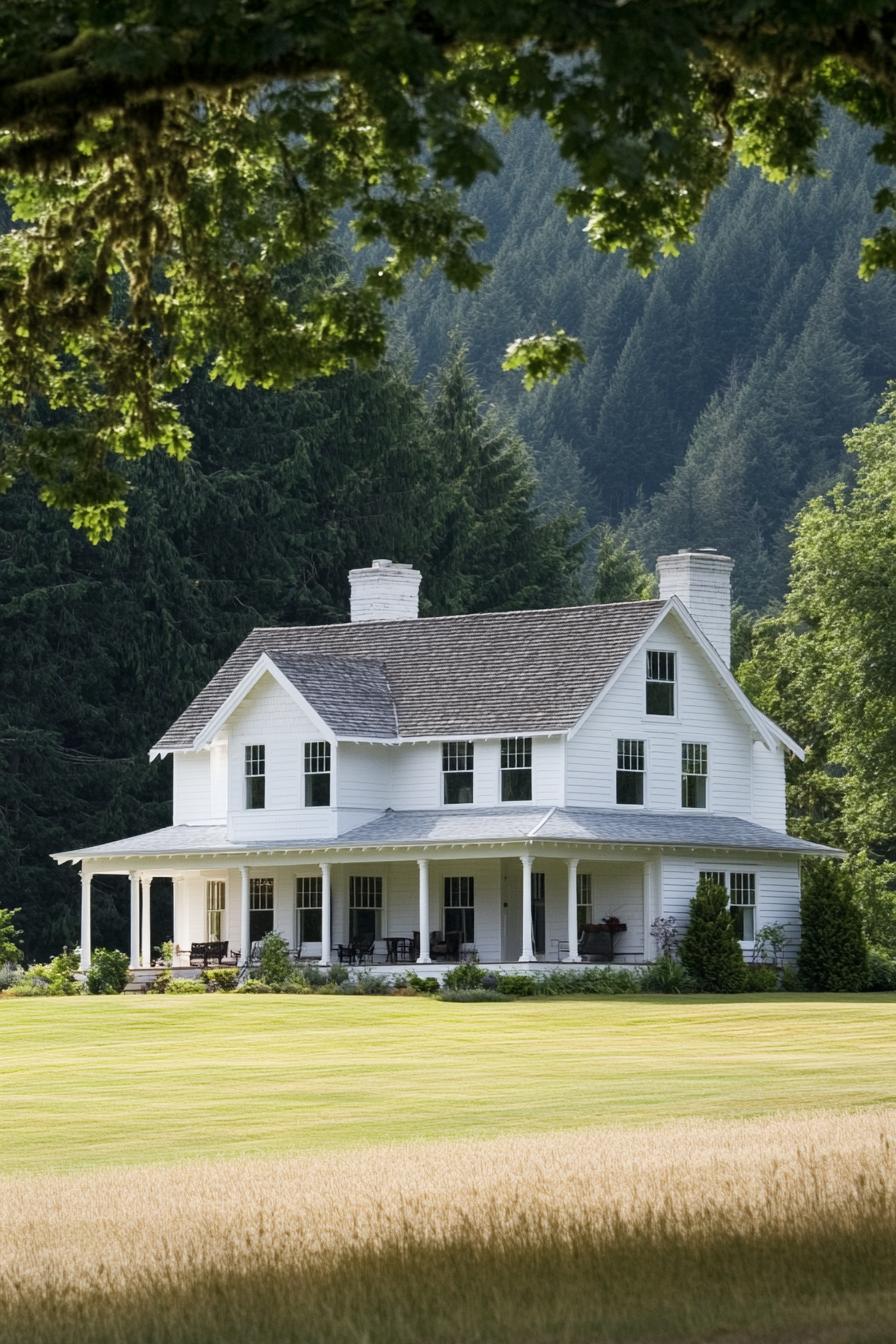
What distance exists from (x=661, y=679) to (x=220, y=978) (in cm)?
1146

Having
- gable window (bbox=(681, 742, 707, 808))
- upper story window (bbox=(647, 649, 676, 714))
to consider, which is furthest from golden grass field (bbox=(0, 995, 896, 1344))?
gable window (bbox=(681, 742, 707, 808))

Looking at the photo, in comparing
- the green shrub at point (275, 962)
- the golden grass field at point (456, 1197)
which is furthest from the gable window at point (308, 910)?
the golden grass field at point (456, 1197)

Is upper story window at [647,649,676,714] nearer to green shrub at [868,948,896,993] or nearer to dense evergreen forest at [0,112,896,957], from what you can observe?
green shrub at [868,948,896,993]

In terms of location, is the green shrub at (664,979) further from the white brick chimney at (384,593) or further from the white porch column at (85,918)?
the white brick chimney at (384,593)

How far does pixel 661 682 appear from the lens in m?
51.1

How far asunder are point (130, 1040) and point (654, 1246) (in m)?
24.8

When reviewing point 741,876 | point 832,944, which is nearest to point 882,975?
point 832,944

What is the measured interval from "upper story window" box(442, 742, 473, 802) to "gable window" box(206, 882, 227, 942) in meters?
6.60

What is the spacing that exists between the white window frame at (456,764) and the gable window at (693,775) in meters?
4.66

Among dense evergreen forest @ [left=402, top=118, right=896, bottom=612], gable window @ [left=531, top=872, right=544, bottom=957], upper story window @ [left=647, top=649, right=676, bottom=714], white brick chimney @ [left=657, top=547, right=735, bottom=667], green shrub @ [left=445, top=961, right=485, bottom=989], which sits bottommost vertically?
green shrub @ [left=445, top=961, right=485, bottom=989]

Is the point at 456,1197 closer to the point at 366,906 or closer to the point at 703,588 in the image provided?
the point at 366,906

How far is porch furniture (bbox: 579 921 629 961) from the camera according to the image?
1943 inches

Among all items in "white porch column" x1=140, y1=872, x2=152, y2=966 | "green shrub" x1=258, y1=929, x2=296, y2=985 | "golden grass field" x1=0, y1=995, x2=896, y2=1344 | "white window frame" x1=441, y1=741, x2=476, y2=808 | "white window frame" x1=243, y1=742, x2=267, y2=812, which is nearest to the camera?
"golden grass field" x1=0, y1=995, x2=896, y2=1344

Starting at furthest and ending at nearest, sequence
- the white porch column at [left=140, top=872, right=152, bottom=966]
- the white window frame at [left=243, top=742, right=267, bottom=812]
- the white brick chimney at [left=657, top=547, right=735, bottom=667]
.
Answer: the white brick chimney at [left=657, top=547, right=735, bottom=667]
the white porch column at [left=140, top=872, right=152, bottom=966]
the white window frame at [left=243, top=742, right=267, bottom=812]
